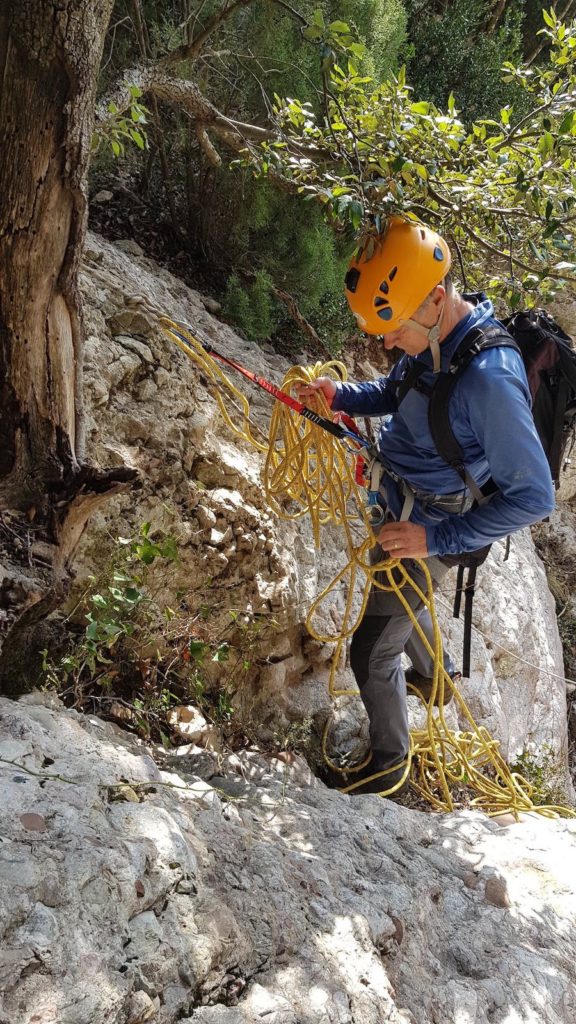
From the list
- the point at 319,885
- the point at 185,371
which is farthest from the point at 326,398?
the point at 319,885

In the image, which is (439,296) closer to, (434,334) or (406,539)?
(434,334)

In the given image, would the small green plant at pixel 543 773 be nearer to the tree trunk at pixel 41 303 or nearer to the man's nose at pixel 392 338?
the man's nose at pixel 392 338

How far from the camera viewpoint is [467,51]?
8.20 m

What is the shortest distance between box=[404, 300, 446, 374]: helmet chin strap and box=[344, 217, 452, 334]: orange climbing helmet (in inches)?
1.8

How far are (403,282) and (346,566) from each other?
143 cm

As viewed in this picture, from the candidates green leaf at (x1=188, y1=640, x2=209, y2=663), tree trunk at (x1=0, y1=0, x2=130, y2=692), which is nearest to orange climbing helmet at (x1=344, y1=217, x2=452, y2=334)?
tree trunk at (x1=0, y1=0, x2=130, y2=692)

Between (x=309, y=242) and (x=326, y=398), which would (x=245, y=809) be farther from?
(x=309, y=242)

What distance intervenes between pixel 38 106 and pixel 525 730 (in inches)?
189

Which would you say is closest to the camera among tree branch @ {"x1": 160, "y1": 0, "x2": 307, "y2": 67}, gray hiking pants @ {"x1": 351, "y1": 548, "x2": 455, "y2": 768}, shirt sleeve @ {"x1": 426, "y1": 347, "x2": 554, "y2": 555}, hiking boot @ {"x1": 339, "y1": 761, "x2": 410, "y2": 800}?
shirt sleeve @ {"x1": 426, "y1": 347, "x2": 554, "y2": 555}

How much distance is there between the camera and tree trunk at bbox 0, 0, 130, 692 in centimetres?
161

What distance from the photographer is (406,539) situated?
Result: 8.55ft

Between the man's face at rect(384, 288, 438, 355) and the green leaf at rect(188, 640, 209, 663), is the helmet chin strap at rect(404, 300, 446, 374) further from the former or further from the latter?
the green leaf at rect(188, 640, 209, 663)

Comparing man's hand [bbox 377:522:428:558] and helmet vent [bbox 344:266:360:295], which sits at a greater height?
helmet vent [bbox 344:266:360:295]

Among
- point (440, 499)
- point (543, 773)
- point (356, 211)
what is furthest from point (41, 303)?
point (543, 773)
